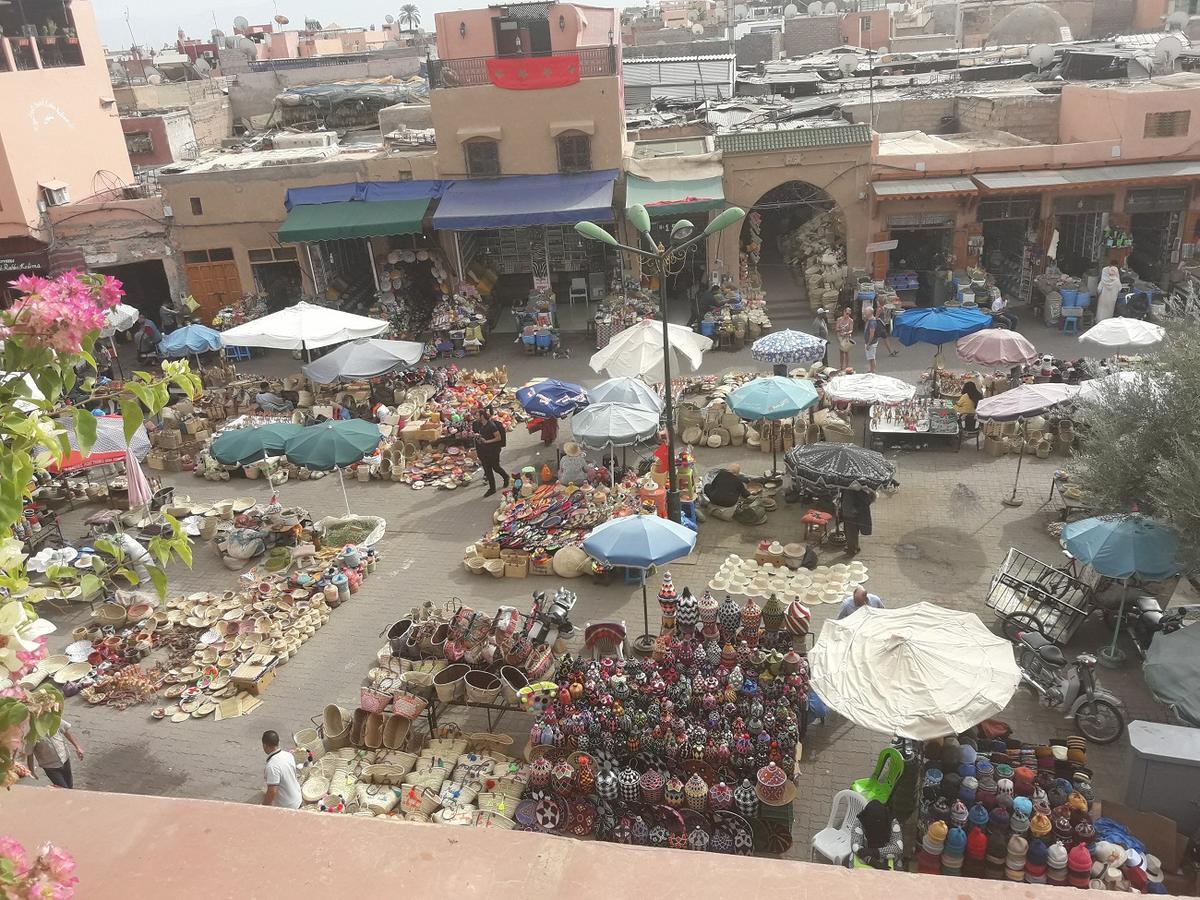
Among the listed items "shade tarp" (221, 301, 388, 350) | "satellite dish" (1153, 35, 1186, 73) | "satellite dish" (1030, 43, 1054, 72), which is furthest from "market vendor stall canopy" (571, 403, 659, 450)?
"satellite dish" (1030, 43, 1054, 72)

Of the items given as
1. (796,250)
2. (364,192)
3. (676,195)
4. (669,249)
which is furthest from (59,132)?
(796,250)

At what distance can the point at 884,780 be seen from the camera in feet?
28.2

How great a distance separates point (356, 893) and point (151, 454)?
18123 millimetres

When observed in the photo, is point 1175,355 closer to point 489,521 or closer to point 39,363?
point 489,521

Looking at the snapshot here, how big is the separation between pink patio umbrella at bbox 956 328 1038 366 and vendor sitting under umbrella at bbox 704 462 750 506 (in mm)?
5300

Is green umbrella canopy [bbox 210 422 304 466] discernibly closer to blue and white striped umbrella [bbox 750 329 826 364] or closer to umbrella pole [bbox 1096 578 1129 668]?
blue and white striped umbrella [bbox 750 329 826 364]

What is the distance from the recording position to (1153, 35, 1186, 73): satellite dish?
2723cm

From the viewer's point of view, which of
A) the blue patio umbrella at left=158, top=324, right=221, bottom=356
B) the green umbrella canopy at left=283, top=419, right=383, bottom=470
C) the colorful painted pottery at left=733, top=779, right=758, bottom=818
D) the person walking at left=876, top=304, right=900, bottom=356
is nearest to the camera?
the colorful painted pottery at left=733, top=779, right=758, bottom=818

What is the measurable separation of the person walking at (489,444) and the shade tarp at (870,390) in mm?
5890

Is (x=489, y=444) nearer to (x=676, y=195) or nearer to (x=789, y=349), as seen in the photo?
(x=789, y=349)

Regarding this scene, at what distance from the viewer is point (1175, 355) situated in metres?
10.6

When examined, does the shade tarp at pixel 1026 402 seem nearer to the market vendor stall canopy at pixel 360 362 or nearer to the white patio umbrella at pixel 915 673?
the white patio umbrella at pixel 915 673

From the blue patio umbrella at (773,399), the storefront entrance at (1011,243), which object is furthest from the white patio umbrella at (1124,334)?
the storefront entrance at (1011,243)

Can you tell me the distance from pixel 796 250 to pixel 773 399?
14.8 meters
